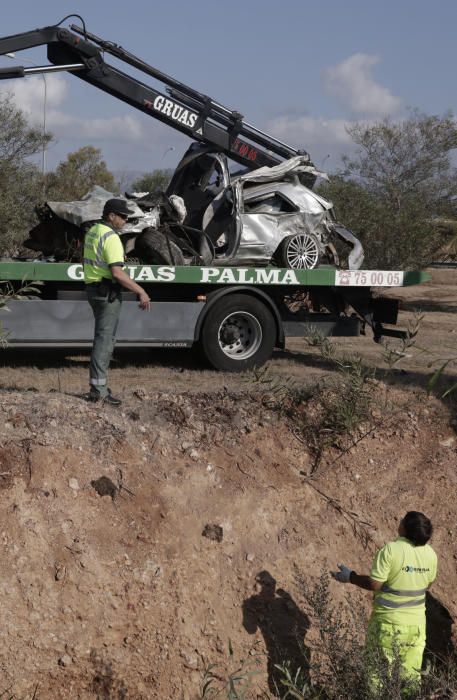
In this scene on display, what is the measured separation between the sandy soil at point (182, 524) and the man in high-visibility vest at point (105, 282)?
31cm

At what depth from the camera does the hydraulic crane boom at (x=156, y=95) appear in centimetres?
1153

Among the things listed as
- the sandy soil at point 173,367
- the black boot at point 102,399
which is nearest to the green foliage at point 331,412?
the sandy soil at point 173,367

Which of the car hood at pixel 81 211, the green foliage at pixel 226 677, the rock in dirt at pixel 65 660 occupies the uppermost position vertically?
the car hood at pixel 81 211

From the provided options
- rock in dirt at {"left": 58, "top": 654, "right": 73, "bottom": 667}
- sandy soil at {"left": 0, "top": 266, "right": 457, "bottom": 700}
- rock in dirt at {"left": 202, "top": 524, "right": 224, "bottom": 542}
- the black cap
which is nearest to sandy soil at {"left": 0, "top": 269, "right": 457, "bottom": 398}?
sandy soil at {"left": 0, "top": 266, "right": 457, "bottom": 700}

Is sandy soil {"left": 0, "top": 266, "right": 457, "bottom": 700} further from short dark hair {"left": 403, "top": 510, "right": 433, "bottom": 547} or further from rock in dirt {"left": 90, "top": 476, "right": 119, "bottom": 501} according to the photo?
short dark hair {"left": 403, "top": 510, "right": 433, "bottom": 547}

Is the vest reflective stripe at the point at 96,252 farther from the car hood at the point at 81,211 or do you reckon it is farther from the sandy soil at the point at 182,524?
the car hood at the point at 81,211

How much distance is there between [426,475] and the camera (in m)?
8.46

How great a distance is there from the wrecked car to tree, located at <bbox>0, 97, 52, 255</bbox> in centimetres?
919

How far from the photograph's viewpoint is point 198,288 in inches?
438

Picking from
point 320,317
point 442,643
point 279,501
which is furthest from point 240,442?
→ point 320,317

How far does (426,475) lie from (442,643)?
1.55 meters

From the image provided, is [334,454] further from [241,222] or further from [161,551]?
[241,222]

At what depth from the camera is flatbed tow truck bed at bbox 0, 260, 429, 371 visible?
10.2 metres

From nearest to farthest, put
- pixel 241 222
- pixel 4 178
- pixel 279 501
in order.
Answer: pixel 279 501 < pixel 241 222 < pixel 4 178
